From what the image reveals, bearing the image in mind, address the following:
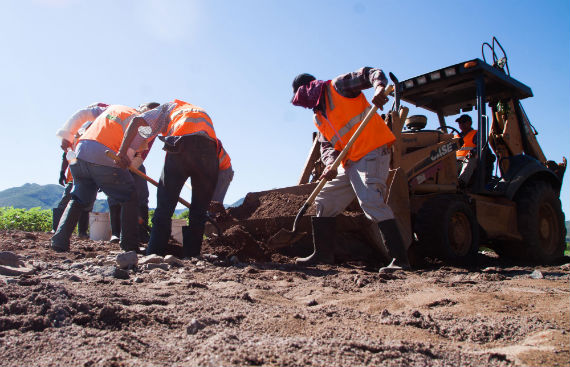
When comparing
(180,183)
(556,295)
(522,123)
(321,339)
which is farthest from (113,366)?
(522,123)

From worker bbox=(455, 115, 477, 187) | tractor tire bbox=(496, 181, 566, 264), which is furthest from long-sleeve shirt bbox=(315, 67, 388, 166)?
tractor tire bbox=(496, 181, 566, 264)

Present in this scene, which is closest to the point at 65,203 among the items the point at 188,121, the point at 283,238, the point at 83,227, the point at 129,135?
the point at 83,227

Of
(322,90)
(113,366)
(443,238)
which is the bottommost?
(113,366)

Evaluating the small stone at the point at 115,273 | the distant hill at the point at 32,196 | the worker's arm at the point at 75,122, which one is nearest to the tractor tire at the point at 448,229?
the small stone at the point at 115,273

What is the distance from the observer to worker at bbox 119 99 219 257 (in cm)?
424

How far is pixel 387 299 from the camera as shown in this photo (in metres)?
2.53

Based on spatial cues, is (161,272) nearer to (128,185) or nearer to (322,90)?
(128,185)

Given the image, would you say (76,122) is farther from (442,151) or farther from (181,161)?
(442,151)

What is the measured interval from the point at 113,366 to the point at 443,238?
3.58 m

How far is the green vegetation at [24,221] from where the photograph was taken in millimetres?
9664

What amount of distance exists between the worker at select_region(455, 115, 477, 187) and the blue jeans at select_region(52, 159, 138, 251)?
3829 mm

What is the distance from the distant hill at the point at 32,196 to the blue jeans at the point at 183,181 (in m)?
20.4

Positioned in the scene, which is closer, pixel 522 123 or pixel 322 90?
pixel 322 90

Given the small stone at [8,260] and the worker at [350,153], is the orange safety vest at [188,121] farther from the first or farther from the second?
the small stone at [8,260]
